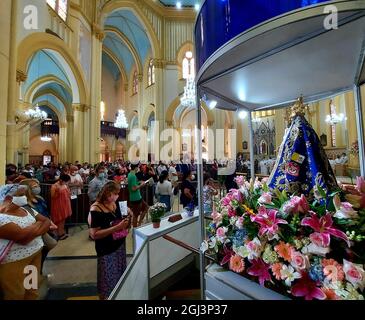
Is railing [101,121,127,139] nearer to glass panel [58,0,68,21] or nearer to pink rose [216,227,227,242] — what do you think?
glass panel [58,0,68,21]

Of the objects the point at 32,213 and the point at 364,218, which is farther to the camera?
the point at 32,213

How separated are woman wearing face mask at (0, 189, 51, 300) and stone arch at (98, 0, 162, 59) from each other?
48.0 feet

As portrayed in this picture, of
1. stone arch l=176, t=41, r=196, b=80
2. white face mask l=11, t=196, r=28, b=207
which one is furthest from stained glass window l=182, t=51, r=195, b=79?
white face mask l=11, t=196, r=28, b=207

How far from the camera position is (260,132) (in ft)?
73.5

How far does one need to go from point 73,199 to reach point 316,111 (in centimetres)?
1765

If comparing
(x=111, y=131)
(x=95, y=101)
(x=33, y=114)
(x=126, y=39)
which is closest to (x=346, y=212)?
(x=33, y=114)

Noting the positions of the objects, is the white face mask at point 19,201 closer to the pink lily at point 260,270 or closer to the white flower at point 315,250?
the pink lily at point 260,270

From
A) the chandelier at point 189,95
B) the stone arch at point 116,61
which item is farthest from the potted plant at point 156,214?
the stone arch at point 116,61

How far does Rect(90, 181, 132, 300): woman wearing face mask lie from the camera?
2627 millimetres

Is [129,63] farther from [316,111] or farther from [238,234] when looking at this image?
[238,234]

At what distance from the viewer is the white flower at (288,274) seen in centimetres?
117

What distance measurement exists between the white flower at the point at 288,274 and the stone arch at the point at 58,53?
989 cm

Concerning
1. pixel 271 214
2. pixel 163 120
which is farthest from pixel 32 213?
pixel 163 120

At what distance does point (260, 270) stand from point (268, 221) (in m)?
0.30
